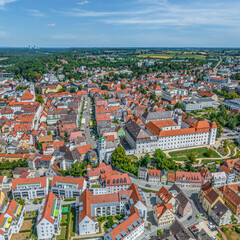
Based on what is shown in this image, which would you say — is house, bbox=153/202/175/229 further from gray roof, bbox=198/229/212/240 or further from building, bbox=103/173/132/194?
building, bbox=103/173/132/194

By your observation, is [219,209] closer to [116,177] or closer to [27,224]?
[116,177]

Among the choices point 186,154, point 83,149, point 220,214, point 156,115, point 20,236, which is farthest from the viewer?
point 156,115

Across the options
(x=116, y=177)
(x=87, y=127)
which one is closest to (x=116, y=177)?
(x=116, y=177)

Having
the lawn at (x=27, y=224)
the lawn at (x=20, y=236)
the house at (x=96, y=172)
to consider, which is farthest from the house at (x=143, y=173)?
the lawn at (x=20, y=236)

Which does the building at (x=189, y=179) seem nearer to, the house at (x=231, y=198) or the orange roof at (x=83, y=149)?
the house at (x=231, y=198)

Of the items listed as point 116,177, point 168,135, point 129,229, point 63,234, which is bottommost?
point 63,234

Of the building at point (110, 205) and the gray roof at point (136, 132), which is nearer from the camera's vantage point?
the building at point (110, 205)

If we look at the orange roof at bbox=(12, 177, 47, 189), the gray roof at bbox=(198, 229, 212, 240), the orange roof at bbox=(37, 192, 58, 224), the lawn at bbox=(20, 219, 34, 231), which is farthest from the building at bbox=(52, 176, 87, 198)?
the gray roof at bbox=(198, 229, 212, 240)
